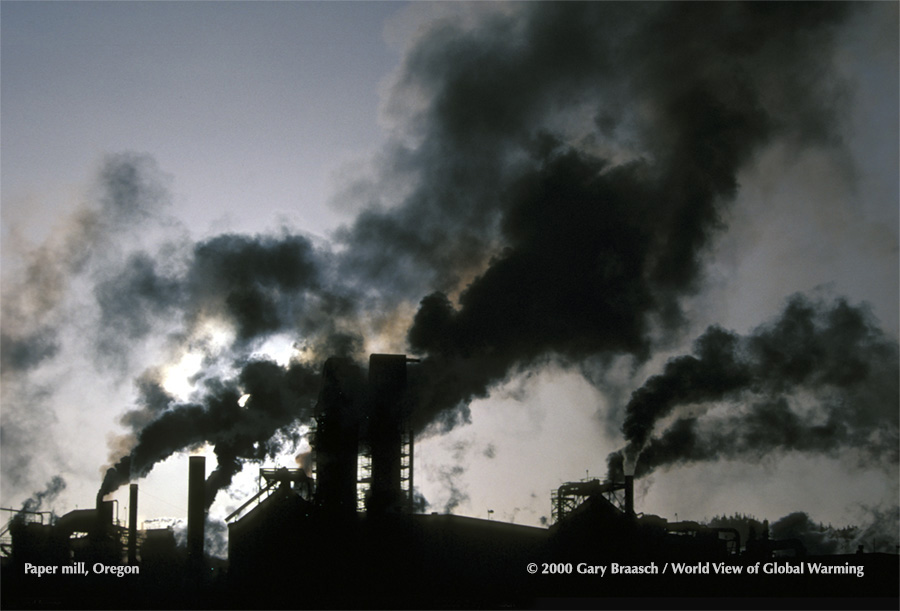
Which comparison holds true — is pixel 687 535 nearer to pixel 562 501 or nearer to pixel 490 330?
pixel 562 501

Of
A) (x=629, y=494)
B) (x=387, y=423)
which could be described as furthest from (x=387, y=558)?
(x=629, y=494)

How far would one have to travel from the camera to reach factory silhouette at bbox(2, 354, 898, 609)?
35750 mm

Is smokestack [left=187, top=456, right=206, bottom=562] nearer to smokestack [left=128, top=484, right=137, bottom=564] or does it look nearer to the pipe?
smokestack [left=128, top=484, right=137, bottom=564]

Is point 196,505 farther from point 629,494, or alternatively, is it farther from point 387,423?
point 629,494

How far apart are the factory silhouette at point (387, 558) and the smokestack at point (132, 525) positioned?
1.17m

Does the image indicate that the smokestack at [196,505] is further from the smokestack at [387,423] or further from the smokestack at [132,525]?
the smokestack at [387,423]

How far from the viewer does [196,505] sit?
38531 mm

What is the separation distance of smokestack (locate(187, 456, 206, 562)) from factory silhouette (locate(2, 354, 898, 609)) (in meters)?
0.06

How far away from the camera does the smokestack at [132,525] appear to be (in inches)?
1610

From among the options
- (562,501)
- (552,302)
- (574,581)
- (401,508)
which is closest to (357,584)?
(401,508)

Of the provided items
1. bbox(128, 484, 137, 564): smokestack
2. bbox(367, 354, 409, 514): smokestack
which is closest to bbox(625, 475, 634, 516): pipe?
bbox(367, 354, 409, 514): smokestack

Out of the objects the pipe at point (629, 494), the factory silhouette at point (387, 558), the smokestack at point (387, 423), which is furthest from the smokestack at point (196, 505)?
the pipe at point (629, 494)

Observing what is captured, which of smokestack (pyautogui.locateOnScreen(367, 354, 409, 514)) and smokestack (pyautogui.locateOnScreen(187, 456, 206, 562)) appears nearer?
smokestack (pyautogui.locateOnScreen(367, 354, 409, 514))

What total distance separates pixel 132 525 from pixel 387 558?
42.4ft
